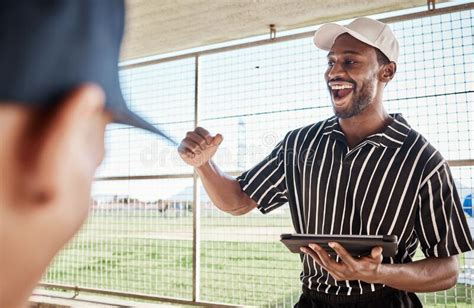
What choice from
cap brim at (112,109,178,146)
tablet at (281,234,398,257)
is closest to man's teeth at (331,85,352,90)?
tablet at (281,234,398,257)

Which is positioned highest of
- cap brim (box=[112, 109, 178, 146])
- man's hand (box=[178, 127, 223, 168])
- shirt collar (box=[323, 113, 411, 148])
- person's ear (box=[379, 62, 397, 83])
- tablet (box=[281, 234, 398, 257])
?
person's ear (box=[379, 62, 397, 83])

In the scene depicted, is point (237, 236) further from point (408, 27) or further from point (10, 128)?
point (10, 128)

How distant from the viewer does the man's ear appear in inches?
8.8

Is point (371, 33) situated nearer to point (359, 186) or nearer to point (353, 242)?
point (359, 186)

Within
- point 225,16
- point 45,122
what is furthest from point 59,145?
A: point 225,16

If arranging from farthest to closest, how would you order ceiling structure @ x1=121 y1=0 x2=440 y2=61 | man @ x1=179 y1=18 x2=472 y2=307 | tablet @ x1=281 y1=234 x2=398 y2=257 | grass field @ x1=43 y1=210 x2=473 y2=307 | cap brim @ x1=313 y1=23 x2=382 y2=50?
grass field @ x1=43 y1=210 x2=473 y2=307 → ceiling structure @ x1=121 y1=0 x2=440 y2=61 → cap brim @ x1=313 y1=23 x2=382 y2=50 → man @ x1=179 y1=18 x2=472 y2=307 → tablet @ x1=281 y1=234 x2=398 y2=257

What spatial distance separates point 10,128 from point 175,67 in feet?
11.3

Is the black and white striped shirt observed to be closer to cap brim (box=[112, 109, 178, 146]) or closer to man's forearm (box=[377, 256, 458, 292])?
man's forearm (box=[377, 256, 458, 292])

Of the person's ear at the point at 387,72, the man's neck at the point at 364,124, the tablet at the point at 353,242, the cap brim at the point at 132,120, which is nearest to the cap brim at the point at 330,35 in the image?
the person's ear at the point at 387,72

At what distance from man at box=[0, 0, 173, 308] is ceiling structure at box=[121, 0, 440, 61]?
2554 millimetres

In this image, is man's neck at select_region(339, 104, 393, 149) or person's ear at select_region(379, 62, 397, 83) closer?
man's neck at select_region(339, 104, 393, 149)

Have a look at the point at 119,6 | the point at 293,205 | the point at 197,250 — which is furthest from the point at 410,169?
the point at 197,250

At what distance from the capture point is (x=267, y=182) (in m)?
1.98

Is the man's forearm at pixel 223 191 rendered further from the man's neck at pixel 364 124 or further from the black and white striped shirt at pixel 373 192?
the man's neck at pixel 364 124
